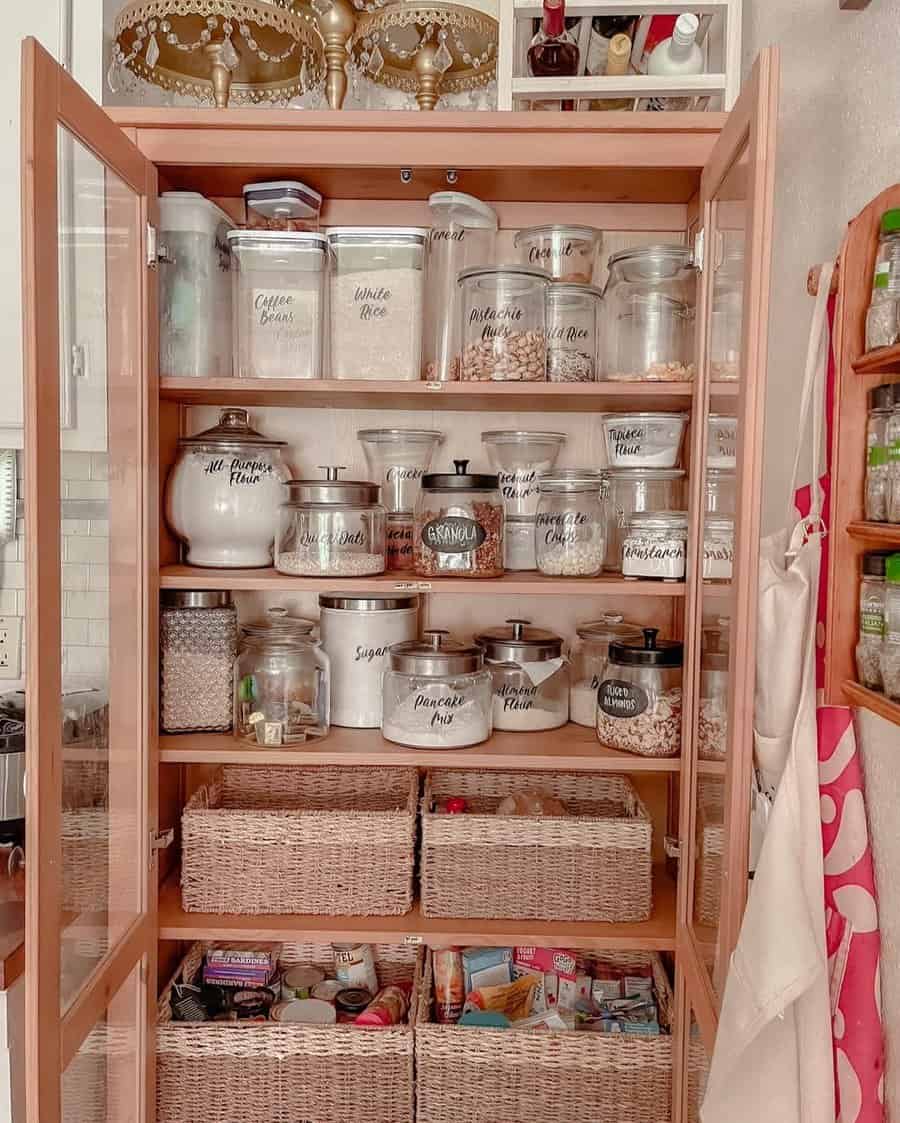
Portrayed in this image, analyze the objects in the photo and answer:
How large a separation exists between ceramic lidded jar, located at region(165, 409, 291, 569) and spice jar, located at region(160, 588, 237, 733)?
9cm

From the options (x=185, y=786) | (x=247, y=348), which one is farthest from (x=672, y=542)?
(x=185, y=786)

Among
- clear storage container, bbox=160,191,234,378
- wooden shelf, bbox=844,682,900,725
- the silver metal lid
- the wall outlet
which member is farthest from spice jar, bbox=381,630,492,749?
the wall outlet

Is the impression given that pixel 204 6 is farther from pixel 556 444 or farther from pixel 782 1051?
pixel 782 1051

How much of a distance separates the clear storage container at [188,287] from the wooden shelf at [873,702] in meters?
1.18

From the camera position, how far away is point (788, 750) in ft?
3.96

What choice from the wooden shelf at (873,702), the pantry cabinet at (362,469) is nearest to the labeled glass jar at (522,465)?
the pantry cabinet at (362,469)

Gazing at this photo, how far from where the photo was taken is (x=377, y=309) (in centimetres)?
166

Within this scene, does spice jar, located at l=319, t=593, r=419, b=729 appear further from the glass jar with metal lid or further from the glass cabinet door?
the glass cabinet door

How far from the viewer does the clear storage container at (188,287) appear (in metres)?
1.67

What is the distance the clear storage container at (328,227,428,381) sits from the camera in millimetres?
1656

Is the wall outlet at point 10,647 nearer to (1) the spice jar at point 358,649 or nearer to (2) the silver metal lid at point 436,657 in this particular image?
(1) the spice jar at point 358,649

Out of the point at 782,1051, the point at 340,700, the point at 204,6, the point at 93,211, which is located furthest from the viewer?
the point at 340,700

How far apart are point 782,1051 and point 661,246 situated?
1227 millimetres

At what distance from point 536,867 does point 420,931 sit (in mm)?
231
